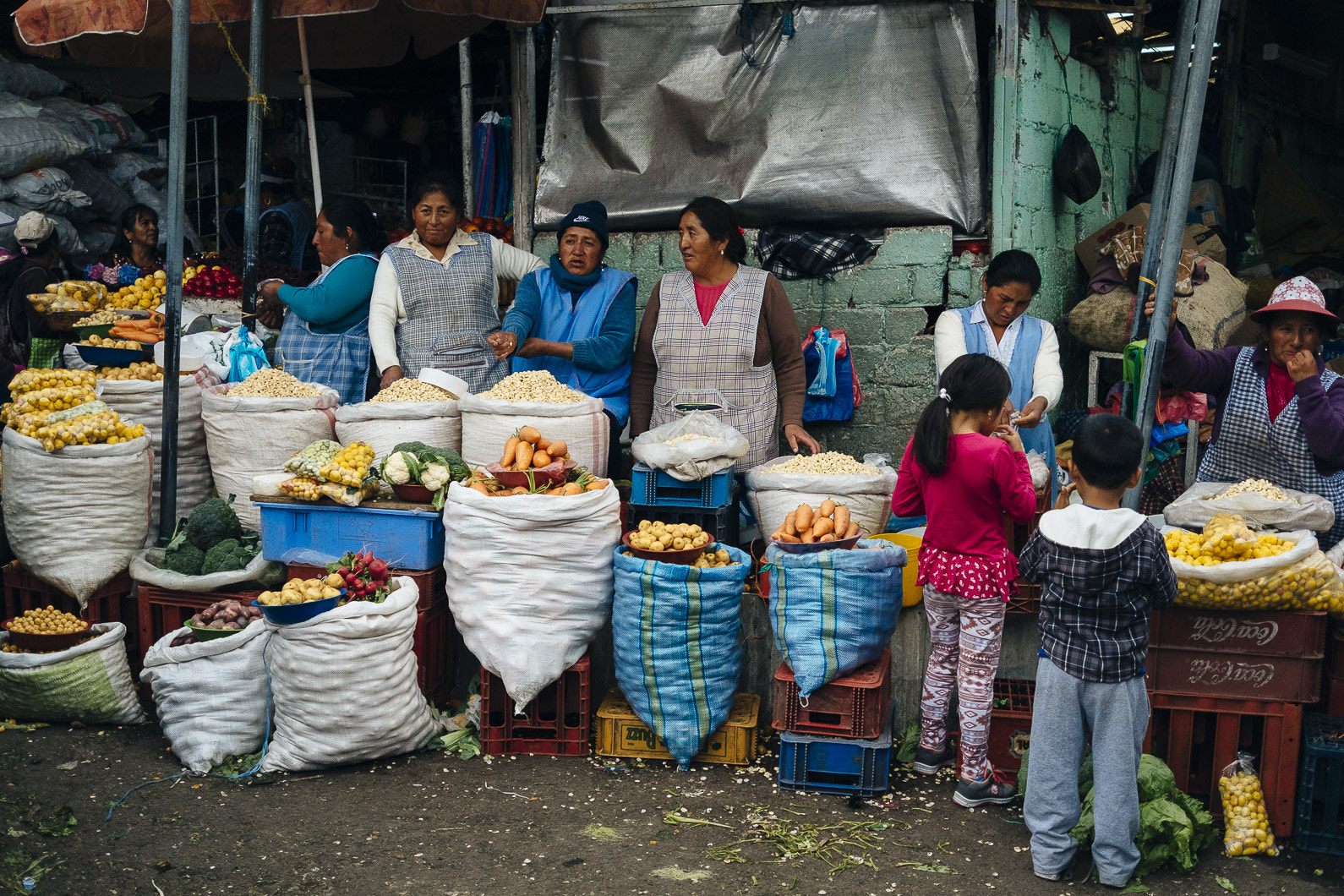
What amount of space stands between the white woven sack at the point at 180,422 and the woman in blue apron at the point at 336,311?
461 mm

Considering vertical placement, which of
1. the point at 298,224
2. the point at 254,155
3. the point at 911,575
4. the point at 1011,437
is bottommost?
the point at 911,575

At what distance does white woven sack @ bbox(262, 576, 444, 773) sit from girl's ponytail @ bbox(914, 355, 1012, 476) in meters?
2.03

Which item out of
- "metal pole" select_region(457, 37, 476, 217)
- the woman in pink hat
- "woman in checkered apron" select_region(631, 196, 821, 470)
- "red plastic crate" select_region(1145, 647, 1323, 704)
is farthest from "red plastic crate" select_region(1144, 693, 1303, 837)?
"metal pole" select_region(457, 37, 476, 217)

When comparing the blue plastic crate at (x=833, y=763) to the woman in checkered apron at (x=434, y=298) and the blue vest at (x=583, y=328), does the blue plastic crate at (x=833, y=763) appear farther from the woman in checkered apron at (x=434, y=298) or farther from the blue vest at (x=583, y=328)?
the woman in checkered apron at (x=434, y=298)

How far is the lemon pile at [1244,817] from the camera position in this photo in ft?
12.8

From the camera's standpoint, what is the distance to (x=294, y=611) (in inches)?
168

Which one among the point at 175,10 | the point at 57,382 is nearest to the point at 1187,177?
the point at 175,10

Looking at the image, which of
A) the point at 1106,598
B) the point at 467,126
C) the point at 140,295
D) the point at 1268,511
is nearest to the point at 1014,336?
the point at 1268,511

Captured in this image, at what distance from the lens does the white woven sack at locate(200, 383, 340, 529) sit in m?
5.43

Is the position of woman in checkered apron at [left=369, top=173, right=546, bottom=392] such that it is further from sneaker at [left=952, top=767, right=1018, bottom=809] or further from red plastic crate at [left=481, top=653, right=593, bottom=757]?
sneaker at [left=952, top=767, right=1018, bottom=809]

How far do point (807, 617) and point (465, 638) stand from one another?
4.53ft

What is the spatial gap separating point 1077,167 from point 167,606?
5.26 meters

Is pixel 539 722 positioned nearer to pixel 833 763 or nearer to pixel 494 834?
pixel 494 834

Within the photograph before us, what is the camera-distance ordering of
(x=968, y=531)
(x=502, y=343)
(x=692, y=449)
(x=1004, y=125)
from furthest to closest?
(x=1004, y=125) < (x=502, y=343) < (x=692, y=449) < (x=968, y=531)
